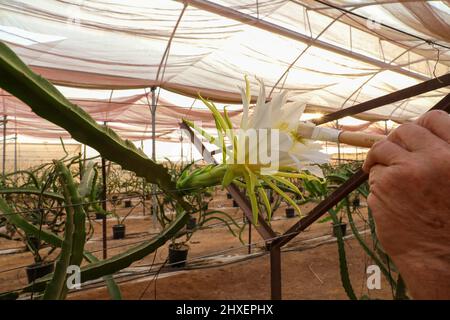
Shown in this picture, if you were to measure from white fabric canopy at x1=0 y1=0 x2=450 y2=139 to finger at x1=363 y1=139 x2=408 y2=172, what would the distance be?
1660 millimetres

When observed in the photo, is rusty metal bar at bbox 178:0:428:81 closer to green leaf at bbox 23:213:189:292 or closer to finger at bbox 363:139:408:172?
green leaf at bbox 23:213:189:292

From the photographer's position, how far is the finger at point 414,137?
0.86ft

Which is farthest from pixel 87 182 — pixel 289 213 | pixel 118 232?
pixel 289 213

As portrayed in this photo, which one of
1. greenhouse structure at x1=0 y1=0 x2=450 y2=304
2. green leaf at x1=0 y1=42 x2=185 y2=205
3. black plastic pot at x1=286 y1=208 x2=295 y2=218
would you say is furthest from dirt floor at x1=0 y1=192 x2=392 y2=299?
black plastic pot at x1=286 y1=208 x2=295 y2=218

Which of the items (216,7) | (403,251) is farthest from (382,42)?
(403,251)

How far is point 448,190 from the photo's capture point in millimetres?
257

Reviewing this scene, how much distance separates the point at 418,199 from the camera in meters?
0.27

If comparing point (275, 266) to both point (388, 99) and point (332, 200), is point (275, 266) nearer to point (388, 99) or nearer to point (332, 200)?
point (332, 200)

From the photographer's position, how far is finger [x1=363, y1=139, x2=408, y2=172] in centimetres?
28

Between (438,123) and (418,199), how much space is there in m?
0.06

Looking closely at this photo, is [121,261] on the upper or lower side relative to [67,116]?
lower

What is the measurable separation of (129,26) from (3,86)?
8.87ft

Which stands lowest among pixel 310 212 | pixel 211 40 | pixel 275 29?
pixel 310 212

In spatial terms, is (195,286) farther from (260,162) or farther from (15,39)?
(15,39)
